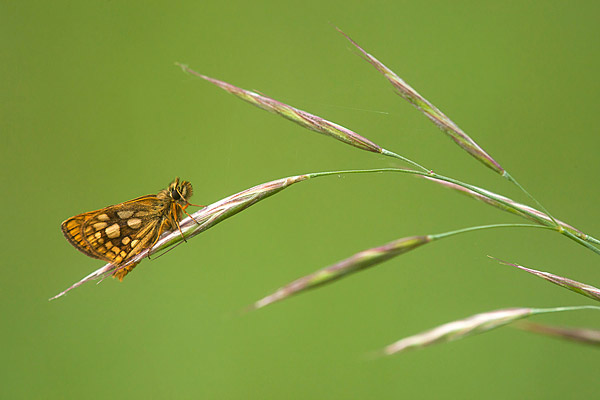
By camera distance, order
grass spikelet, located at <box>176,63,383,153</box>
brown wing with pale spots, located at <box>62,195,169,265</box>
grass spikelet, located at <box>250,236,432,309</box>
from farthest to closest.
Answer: brown wing with pale spots, located at <box>62,195,169,265</box>
grass spikelet, located at <box>176,63,383,153</box>
grass spikelet, located at <box>250,236,432,309</box>

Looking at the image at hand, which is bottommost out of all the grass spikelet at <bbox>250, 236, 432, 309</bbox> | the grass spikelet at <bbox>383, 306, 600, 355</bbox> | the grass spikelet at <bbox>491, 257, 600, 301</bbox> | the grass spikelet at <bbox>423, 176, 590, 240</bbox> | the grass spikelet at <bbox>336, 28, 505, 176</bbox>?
the grass spikelet at <bbox>491, 257, 600, 301</bbox>

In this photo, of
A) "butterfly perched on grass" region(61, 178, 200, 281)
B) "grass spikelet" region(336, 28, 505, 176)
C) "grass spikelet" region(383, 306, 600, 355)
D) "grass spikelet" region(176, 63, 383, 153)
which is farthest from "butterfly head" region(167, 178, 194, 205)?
"grass spikelet" region(383, 306, 600, 355)

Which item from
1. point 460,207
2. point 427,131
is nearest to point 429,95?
point 427,131

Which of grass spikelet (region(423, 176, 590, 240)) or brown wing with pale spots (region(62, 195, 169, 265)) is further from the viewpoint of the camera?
brown wing with pale spots (region(62, 195, 169, 265))

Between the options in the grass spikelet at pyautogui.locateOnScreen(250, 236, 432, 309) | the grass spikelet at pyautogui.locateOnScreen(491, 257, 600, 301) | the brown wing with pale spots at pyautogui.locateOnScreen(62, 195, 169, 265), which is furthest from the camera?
the brown wing with pale spots at pyautogui.locateOnScreen(62, 195, 169, 265)

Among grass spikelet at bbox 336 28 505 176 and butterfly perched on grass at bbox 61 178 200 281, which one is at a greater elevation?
butterfly perched on grass at bbox 61 178 200 281

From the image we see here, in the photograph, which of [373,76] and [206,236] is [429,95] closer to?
[373,76]

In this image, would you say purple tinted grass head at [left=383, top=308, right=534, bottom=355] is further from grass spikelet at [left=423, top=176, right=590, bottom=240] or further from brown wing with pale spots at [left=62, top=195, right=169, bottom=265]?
brown wing with pale spots at [left=62, top=195, right=169, bottom=265]

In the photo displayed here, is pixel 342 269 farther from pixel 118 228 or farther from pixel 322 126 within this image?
pixel 118 228
